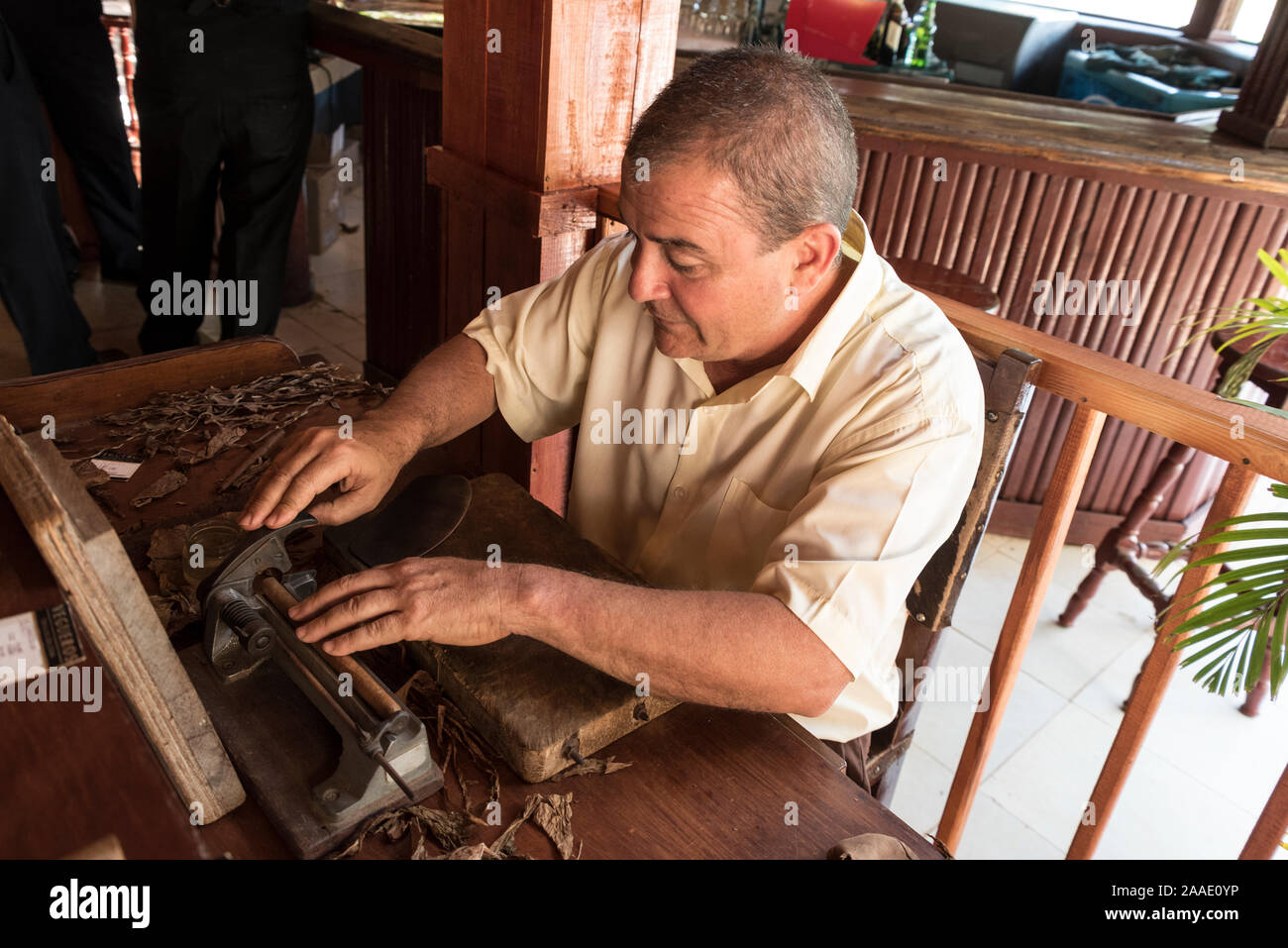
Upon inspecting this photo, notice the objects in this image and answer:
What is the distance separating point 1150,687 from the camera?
57.4 inches

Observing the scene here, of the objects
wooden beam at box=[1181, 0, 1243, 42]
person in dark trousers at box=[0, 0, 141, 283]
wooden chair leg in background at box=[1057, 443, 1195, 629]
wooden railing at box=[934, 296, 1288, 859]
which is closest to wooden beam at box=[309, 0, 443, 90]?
person in dark trousers at box=[0, 0, 141, 283]

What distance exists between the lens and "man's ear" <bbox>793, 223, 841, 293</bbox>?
126 centimetres

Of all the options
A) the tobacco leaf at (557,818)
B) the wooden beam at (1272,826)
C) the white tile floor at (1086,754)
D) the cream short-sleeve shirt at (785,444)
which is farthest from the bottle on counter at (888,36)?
the tobacco leaf at (557,818)

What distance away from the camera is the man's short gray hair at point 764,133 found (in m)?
1.19

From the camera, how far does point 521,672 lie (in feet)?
3.77

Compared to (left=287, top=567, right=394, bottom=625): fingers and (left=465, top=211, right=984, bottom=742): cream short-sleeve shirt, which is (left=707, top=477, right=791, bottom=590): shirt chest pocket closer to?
(left=465, top=211, right=984, bottom=742): cream short-sleeve shirt

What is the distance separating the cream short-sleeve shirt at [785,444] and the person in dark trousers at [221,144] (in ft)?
7.18

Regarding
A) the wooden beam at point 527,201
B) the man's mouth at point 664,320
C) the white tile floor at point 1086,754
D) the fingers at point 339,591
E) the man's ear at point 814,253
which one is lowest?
the white tile floor at point 1086,754

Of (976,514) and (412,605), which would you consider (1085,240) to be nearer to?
(976,514)

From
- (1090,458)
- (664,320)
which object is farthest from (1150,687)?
(664,320)

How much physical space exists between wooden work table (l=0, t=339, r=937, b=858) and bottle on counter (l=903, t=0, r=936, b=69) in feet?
17.3

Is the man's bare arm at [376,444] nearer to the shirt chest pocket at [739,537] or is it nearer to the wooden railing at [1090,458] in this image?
the shirt chest pocket at [739,537]
